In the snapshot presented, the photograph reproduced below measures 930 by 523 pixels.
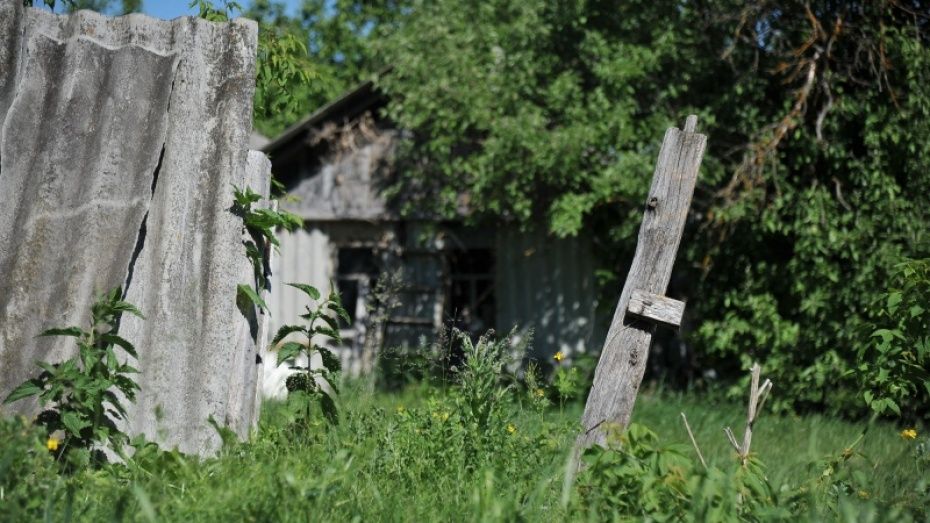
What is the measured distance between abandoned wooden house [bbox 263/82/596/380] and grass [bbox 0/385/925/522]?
21.6 feet

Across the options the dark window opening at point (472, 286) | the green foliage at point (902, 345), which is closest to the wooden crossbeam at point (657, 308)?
the green foliage at point (902, 345)

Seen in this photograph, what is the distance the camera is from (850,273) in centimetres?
878

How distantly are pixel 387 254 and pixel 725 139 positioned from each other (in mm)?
4585

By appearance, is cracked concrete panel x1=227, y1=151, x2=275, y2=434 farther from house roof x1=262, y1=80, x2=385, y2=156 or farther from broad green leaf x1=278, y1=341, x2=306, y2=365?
house roof x1=262, y1=80, x2=385, y2=156

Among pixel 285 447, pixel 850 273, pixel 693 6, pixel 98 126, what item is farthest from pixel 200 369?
pixel 693 6

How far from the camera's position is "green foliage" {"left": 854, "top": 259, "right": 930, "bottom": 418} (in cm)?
443

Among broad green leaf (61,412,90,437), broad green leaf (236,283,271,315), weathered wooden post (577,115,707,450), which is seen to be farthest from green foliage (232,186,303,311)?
weathered wooden post (577,115,707,450)

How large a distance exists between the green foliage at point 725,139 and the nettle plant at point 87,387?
19.8ft

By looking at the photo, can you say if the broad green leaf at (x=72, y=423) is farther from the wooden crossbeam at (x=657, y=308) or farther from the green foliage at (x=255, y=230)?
the wooden crossbeam at (x=657, y=308)

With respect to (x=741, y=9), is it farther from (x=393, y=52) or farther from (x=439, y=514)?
(x=439, y=514)

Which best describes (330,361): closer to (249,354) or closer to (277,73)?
(249,354)

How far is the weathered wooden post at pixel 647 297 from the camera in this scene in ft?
14.2

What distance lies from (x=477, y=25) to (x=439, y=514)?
8.36 m

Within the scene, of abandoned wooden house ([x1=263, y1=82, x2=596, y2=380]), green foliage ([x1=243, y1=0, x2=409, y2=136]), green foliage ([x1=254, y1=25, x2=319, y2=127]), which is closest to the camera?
green foliage ([x1=254, y1=25, x2=319, y2=127])
